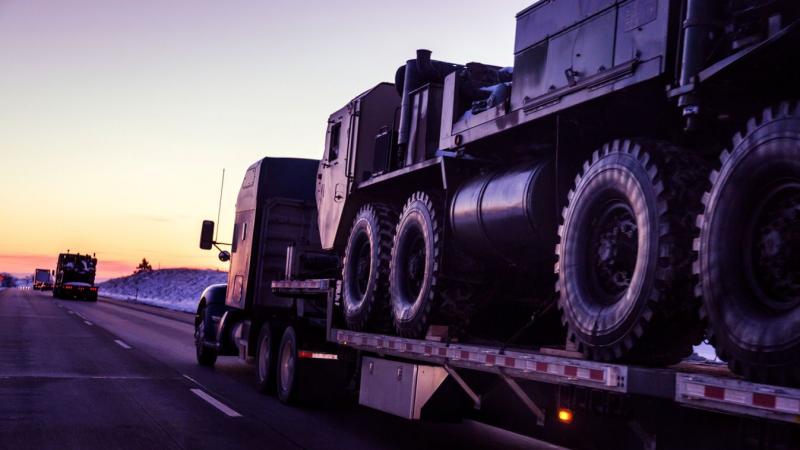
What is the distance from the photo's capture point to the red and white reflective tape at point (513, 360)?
5023 millimetres

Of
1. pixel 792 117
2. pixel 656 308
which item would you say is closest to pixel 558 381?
pixel 656 308

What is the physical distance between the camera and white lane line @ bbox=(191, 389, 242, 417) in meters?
10.2

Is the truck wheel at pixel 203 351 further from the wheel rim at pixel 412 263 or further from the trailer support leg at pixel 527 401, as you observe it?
the trailer support leg at pixel 527 401

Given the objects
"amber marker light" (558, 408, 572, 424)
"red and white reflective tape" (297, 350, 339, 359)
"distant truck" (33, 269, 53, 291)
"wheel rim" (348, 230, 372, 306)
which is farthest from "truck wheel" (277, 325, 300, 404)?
"distant truck" (33, 269, 53, 291)

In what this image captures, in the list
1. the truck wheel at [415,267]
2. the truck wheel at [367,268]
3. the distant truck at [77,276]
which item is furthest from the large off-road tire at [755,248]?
the distant truck at [77,276]

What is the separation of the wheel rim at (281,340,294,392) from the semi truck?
3.35 feet

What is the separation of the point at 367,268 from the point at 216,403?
280 cm

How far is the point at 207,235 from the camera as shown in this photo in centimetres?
1572

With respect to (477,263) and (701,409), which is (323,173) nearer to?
(477,263)

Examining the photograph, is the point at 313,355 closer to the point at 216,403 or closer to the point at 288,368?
the point at 288,368

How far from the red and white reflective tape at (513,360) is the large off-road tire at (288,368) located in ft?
7.36

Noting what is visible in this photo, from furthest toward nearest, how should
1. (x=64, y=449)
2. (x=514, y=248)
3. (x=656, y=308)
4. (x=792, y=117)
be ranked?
(x=64, y=449) < (x=514, y=248) < (x=656, y=308) < (x=792, y=117)

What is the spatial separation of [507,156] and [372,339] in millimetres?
2604

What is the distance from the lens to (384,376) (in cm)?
880
